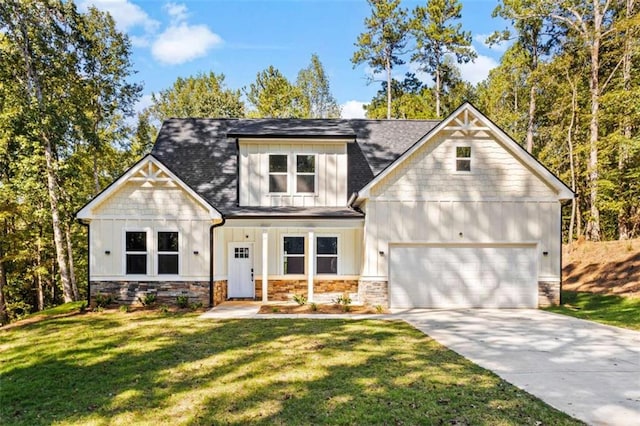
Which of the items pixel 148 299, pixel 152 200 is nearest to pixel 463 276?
pixel 148 299

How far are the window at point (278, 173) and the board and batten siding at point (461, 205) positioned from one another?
355 centimetres

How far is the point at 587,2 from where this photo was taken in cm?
1911

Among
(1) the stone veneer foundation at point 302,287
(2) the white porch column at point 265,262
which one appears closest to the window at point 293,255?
(1) the stone veneer foundation at point 302,287

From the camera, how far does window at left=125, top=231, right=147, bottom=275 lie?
12.4 metres

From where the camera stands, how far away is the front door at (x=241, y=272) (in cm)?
1378

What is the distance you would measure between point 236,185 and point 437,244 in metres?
7.52

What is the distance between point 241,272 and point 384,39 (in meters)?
22.7

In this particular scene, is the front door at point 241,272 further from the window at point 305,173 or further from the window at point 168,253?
the window at point 305,173

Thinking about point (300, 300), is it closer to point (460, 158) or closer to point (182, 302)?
point (182, 302)

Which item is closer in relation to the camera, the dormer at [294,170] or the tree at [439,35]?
the dormer at [294,170]

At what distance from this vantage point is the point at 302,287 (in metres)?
13.7

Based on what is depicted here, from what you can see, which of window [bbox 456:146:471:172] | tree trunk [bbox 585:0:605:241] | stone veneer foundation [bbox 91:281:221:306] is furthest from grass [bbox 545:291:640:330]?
stone veneer foundation [bbox 91:281:221:306]

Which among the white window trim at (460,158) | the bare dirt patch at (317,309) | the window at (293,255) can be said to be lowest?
the bare dirt patch at (317,309)

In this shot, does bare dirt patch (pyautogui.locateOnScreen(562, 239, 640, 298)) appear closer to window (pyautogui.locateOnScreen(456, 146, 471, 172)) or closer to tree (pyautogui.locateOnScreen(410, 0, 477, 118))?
window (pyautogui.locateOnScreen(456, 146, 471, 172))
